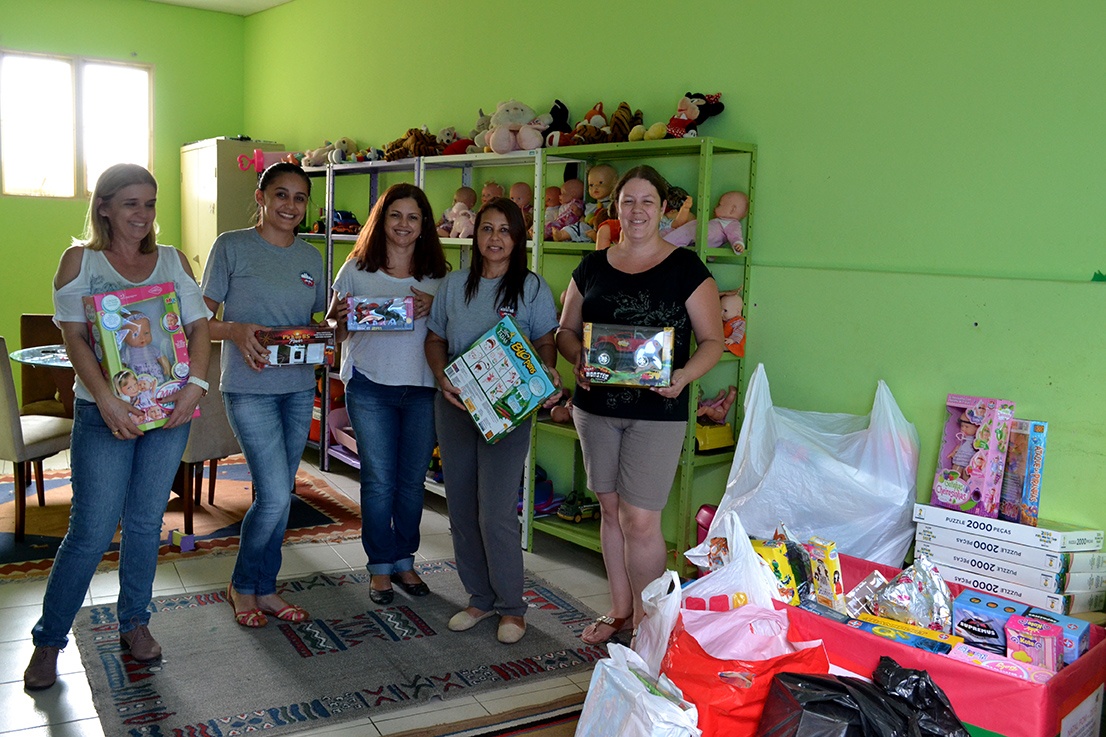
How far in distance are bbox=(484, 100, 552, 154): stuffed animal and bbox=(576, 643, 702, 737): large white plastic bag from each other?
2464 millimetres

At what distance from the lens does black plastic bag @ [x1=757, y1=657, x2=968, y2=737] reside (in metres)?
1.77

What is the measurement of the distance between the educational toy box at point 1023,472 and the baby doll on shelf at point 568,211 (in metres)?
1.86

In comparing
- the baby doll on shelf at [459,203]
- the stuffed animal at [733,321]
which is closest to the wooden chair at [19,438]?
the baby doll on shelf at [459,203]

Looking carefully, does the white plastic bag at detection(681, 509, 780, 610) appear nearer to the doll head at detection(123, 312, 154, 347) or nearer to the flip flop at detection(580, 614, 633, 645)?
the flip flop at detection(580, 614, 633, 645)

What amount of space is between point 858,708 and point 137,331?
1.91 meters

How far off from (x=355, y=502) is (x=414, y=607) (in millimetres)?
1455

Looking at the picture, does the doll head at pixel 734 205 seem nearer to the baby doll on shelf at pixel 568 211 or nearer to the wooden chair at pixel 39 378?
the baby doll on shelf at pixel 568 211

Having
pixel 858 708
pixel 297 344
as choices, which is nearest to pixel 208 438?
pixel 297 344

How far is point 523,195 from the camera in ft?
14.1

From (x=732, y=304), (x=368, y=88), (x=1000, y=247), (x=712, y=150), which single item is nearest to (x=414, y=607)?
(x=732, y=304)

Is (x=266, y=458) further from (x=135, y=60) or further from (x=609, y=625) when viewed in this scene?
(x=135, y=60)

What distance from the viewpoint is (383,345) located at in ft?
10.2

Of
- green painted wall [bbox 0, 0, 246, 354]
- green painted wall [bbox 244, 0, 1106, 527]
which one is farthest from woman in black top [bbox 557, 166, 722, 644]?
green painted wall [bbox 0, 0, 246, 354]

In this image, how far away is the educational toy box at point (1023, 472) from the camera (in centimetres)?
265
